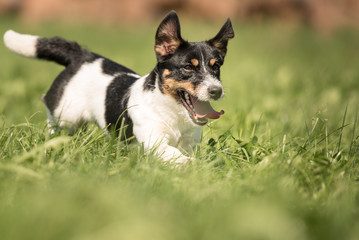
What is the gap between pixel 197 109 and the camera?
10.5ft

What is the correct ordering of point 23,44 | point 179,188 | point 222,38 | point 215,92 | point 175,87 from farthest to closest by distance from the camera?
point 23,44 < point 222,38 < point 175,87 < point 215,92 < point 179,188

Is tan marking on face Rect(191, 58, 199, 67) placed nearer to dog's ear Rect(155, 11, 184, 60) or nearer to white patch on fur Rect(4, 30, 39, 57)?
dog's ear Rect(155, 11, 184, 60)

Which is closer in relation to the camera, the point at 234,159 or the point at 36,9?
the point at 234,159

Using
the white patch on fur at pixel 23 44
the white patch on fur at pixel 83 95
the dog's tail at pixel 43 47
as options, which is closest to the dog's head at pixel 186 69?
the white patch on fur at pixel 83 95

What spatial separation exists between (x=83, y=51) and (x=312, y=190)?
2.51 metres

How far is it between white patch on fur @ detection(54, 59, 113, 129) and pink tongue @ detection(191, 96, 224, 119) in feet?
3.05

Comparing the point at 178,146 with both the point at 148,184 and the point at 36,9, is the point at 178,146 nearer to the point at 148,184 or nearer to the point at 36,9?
the point at 148,184

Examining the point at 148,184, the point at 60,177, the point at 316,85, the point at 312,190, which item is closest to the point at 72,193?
→ the point at 60,177

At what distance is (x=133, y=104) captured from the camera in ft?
11.0

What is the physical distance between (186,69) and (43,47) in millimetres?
1508

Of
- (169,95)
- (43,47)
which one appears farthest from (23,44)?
(169,95)

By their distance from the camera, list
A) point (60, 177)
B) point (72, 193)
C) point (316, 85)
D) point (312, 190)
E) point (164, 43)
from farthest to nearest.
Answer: point (316, 85)
point (164, 43)
point (312, 190)
point (60, 177)
point (72, 193)

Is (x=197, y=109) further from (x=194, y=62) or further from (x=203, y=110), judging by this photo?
(x=194, y=62)

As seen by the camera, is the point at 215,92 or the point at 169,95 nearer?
the point at 215,92
